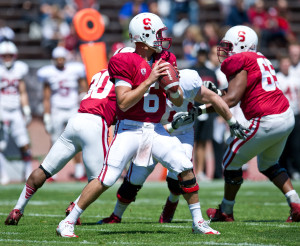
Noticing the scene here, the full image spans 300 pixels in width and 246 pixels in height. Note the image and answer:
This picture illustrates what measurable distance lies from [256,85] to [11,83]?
236 inches

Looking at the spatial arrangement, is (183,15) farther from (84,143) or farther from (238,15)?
(84,143)

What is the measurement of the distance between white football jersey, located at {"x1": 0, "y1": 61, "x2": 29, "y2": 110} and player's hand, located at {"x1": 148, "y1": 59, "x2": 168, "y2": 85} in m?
6.47

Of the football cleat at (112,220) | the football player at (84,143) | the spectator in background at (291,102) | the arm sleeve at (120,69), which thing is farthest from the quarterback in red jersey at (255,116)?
the spectator in background at (291,102)

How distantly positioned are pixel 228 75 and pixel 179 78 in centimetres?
102

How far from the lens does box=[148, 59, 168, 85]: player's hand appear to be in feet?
16.5

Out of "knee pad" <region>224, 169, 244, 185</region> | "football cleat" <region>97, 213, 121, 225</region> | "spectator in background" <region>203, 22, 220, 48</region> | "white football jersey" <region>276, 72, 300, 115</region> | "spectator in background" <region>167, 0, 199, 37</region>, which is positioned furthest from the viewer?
"spectator in background" <region>167, 0, 199, 37</region>

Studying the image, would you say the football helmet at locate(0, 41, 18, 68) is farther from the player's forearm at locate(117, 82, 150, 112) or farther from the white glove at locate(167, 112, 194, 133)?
the player's forearm at locate(117, 82, 150, 112)

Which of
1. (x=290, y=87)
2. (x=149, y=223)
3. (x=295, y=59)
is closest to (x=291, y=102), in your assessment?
(x=290, y=87)

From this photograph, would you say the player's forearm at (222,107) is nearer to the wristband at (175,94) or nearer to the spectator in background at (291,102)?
the wristband at (175,94)

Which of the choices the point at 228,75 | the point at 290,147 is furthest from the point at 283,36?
the point at 228,75

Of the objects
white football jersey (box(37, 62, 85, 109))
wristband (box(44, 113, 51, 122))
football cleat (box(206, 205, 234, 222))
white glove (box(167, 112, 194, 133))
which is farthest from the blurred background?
white glove (box(167, 112, 194, 133))

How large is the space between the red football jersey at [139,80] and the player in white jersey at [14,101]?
606 cm

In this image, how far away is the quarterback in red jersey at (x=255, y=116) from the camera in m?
6.16

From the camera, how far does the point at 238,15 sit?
1561cm
